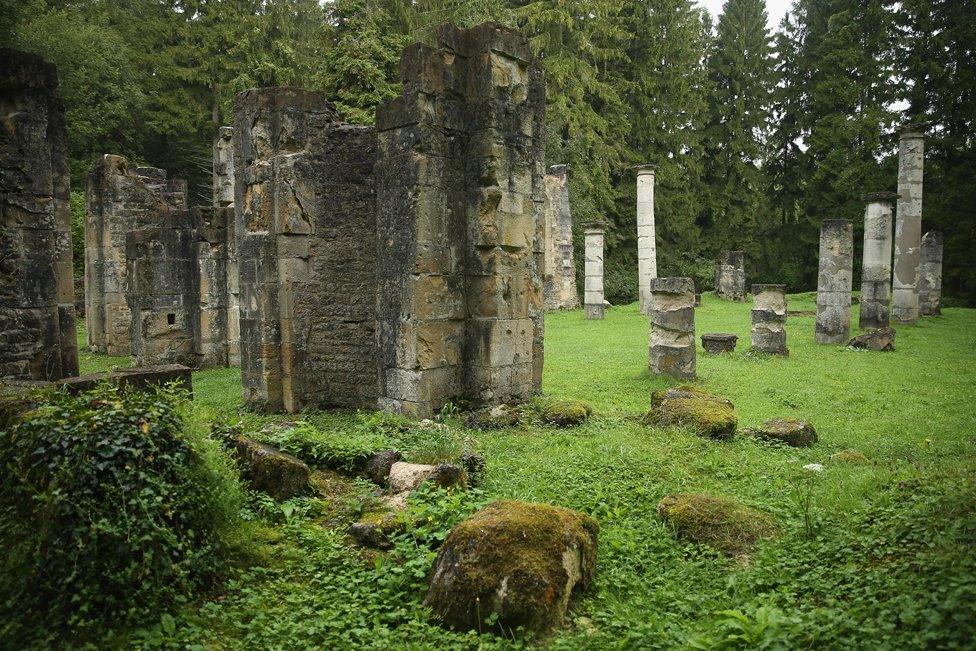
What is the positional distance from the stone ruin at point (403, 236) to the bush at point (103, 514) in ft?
15.1

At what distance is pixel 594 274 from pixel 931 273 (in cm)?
1225

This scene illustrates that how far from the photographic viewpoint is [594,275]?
26.0 m

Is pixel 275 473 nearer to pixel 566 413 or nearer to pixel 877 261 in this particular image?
pixel 566 413

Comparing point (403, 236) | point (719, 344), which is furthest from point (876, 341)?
point (403, 236)

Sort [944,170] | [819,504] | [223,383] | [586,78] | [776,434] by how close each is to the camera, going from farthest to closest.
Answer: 1. [586,78]
2. [944,170]
3. [223,383]
4. [776,434]
5. [819,504]

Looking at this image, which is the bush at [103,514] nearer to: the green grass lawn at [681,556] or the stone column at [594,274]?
the green grass lawn at [681,556]

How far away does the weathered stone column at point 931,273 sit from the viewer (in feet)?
76.7

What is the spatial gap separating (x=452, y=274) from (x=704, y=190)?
33598mm

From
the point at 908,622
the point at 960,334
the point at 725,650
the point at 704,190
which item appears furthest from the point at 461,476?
the point at 704,190

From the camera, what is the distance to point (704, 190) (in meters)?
38.8

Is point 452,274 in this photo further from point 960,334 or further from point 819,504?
point 960,334

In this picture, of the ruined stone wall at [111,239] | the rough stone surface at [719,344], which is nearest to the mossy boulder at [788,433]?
the rough stone surface at [719,344]

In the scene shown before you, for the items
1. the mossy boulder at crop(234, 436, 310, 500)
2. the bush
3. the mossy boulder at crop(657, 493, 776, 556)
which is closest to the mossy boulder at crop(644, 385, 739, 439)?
the mossy boulder at crop(657, 493, 776, 556)

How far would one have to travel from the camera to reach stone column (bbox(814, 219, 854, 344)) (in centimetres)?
1689
